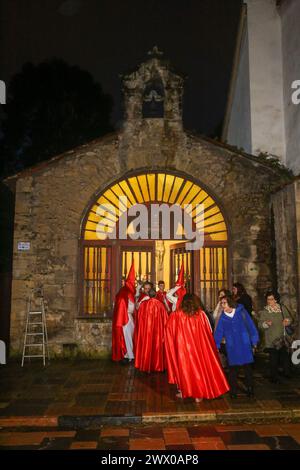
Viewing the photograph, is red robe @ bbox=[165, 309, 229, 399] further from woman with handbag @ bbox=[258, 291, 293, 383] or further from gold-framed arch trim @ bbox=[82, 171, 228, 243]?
gold-framed arch trim @ bbox=[82, 171, 228, 243]

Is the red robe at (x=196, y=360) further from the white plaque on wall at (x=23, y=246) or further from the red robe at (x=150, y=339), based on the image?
the white plaque on wall at (x=23, y=246)

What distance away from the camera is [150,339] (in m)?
8.07

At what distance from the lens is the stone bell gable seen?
952 cm

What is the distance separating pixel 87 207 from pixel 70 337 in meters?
3.19

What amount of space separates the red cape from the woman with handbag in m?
3.01

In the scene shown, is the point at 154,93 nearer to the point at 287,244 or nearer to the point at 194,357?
the point at 287,244

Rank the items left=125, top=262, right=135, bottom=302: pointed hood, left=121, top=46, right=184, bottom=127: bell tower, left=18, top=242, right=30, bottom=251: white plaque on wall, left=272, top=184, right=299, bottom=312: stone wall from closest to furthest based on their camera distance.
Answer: left=272, top=184, right=299, bottom=312: stone wall → left=125, top=262, right=135, bottom=302: pointed hood → left=18, top=242, right=30, bottom=251: white plaque on wall → left=121, top=46, right=184, bottom=127: bell tower

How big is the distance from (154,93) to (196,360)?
726 cm

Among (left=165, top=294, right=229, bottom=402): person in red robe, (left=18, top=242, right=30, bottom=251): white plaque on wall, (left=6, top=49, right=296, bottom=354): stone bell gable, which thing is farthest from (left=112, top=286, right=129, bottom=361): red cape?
(left=165, top=294, right=229, bottom=402): person in red robe

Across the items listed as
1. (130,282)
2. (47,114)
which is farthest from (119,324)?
(47,114)

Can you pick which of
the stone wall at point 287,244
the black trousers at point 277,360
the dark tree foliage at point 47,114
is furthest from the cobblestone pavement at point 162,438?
the dark tree foliage at point 47,114

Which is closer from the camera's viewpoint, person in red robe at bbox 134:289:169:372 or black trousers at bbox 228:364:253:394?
black trousers at bbox 228:364:253:394
